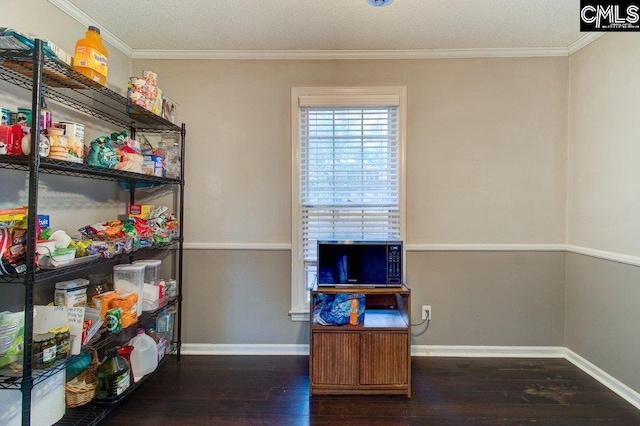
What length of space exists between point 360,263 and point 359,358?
583 mm

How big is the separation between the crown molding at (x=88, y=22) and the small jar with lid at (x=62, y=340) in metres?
1.82

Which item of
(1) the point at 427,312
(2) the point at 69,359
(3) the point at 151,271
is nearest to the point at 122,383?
(2) the point at 69,359

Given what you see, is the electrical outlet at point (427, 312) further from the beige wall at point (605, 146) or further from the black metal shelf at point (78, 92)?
the black metal shelf at point (78, 92)

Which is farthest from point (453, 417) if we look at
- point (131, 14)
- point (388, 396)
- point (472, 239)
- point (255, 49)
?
point (131, 14)

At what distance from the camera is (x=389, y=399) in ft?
6.22

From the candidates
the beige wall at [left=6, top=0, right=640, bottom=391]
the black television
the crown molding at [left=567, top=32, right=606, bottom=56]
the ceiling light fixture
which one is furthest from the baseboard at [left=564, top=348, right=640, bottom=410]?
the ceiling light fixture

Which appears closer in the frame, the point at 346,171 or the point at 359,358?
the point at 359,358

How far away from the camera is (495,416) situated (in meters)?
1.75

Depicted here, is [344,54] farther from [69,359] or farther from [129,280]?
[69,359]

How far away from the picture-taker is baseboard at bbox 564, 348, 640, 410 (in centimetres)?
186

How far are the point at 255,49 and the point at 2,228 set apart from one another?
191cm

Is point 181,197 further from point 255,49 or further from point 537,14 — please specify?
point 537,14

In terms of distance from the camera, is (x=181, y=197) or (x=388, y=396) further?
(x=181, y=197)

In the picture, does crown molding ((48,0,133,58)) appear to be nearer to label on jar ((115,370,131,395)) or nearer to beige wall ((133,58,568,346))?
beige wall ((133,58,568,346))
